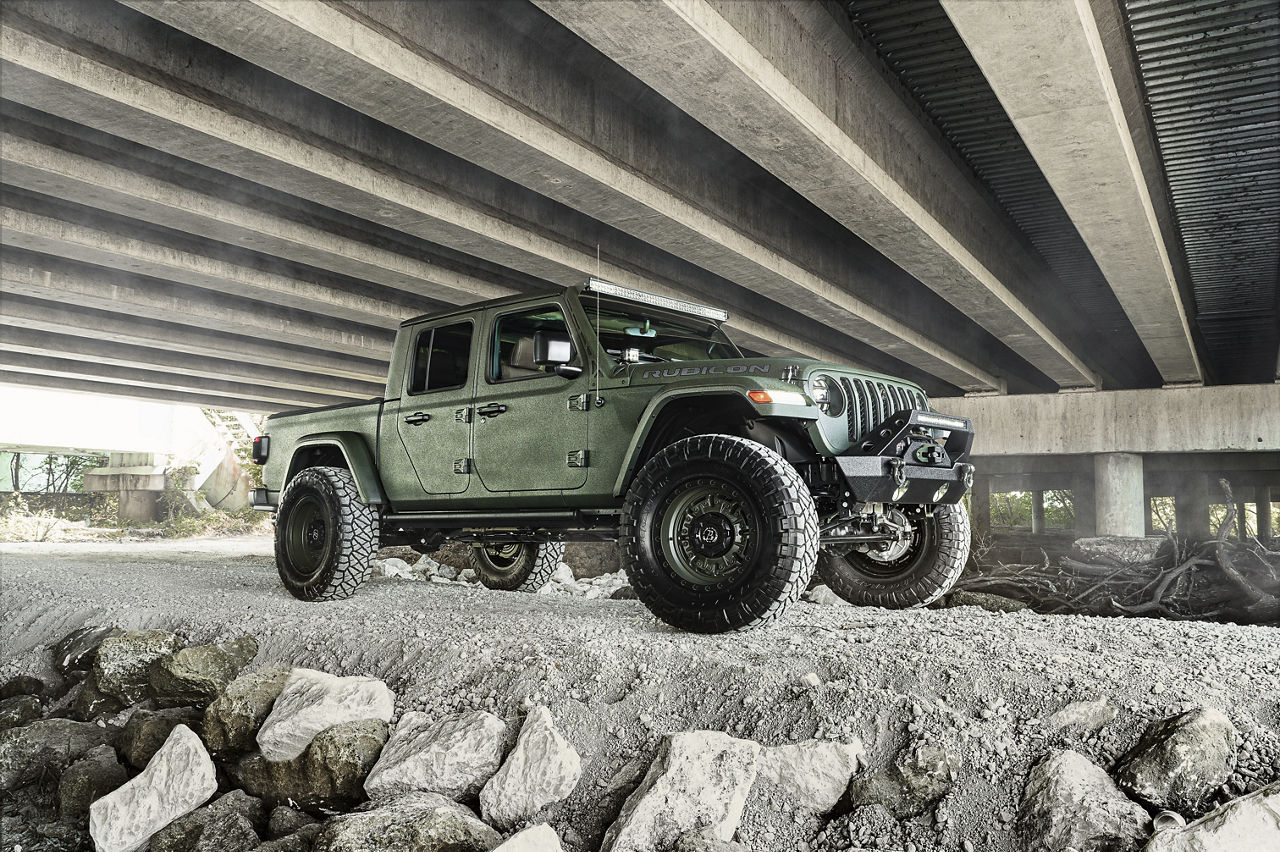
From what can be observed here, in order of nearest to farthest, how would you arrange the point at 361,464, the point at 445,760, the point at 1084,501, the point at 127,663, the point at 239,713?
the point at 445,760, the point at 239,713, the point at 127,663, the point at 361,464, the point at 1084,501

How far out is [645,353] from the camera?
245 inches

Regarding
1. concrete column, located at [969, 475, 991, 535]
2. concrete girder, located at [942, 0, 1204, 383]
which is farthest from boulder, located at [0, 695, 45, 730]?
concrete column, located at [969, 475, 991, 535]

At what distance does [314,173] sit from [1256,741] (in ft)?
25.0

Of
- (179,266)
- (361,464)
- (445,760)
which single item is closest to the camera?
(445,760)

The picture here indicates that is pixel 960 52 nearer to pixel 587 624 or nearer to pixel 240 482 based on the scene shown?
pixel 587 624

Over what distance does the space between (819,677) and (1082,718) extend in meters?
1.11

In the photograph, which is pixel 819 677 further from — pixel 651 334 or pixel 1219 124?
pixel 1219 124

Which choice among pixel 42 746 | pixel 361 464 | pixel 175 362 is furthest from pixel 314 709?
pixel 175 362

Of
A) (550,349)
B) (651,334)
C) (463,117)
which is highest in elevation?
(463,117)

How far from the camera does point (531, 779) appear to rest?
4.05 m

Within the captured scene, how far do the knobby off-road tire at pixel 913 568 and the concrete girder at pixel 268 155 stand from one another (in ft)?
16.7

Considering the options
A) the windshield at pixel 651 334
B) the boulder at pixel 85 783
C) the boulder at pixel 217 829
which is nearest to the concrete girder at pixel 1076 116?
the windshield at pixel 651 334

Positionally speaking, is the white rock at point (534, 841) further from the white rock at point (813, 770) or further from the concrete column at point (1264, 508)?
the concrete column at point (1264, 508)

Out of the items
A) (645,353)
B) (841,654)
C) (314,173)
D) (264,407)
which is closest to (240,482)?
(264,407)
